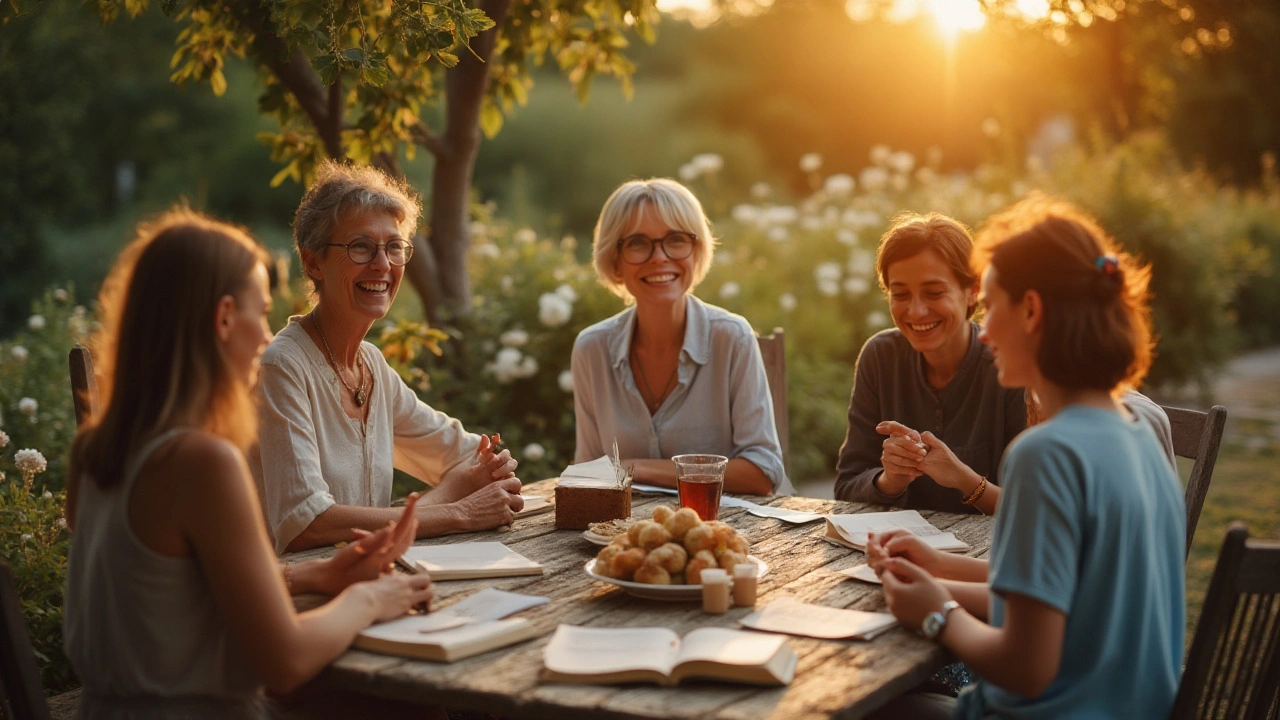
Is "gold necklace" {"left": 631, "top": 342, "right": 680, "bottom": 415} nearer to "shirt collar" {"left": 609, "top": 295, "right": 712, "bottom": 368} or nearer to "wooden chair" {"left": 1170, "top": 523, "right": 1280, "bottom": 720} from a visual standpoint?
"shirt collar" {"left": 609, "top": 295, "right": 712, "bottom": 368}

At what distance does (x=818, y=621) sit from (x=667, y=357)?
5.78 ft

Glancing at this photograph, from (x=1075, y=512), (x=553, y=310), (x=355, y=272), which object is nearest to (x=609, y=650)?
(x=1075, y=512)

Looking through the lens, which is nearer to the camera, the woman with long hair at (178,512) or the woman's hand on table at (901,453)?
the woman with long hair at (178,512)

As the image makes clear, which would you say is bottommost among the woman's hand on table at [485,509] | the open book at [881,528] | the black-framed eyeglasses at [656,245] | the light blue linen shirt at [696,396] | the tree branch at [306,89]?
the open book at [881,528]

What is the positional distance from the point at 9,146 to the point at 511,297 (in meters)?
6.76

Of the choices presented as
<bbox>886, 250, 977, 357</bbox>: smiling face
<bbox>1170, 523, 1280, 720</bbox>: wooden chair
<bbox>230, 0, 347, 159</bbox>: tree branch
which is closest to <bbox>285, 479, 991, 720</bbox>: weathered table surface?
<bbox>1170, 523, 1280, 720</bbox>: wooden chair

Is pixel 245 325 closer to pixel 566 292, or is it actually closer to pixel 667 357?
pixel 667 357

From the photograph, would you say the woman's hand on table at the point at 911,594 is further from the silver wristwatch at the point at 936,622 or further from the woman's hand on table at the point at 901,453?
the woman's hand on table at the point at 901,453

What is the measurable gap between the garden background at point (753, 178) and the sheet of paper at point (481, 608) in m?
Result: 1.78

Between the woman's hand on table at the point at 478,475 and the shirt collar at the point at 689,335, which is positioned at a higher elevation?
the shirt collar at the point at 689,335

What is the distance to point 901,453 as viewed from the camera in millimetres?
2988

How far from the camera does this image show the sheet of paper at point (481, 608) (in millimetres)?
2121

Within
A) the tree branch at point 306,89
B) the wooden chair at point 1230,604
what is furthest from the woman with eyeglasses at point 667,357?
the wooden chair at point 1230,604

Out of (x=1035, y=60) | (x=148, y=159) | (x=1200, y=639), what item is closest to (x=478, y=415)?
(x=1200, y=639)
